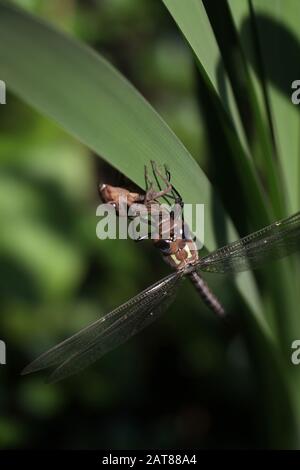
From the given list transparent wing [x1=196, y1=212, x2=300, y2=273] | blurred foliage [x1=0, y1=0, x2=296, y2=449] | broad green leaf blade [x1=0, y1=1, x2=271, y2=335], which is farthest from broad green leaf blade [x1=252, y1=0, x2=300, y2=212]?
blurred foliage [x1=0, y1=0, x2=296, y2=449]

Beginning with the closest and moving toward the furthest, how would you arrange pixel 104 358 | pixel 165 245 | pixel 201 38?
1. pixel 201 38
2. pixel 165 245
3. pixel 104 358

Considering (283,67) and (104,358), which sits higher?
(283,67)

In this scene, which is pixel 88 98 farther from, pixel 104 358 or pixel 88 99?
pixel 104 358

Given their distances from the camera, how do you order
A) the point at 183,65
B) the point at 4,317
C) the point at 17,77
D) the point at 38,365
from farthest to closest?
1. the point at 183,65
2. the point at 4,317
3. the point at 38,365
4. the point at 17,77

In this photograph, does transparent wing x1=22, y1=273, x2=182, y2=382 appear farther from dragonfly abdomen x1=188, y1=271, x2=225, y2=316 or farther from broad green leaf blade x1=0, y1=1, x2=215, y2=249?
broad green leaf blade x1=0, y1=1, x2=215, y2=249

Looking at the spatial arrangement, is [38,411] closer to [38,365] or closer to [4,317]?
[4,317]

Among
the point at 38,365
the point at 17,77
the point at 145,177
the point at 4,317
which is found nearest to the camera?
the point at 17,77

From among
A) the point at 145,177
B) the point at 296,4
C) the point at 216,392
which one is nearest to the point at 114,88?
the point at 145,177

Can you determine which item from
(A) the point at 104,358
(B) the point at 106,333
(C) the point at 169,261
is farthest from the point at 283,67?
(A) the point at 104,358
